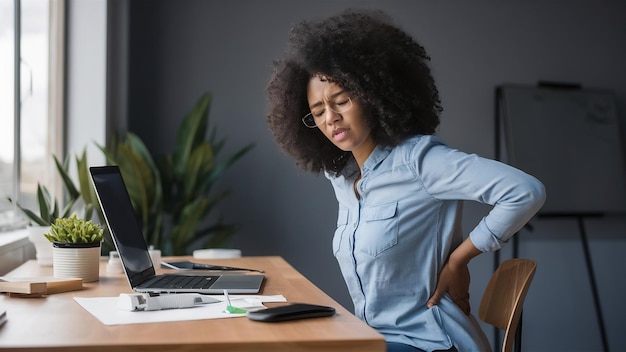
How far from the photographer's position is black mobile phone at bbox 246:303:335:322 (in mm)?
1341

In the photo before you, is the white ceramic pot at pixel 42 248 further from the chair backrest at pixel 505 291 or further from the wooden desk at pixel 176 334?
the chair backrest at pixel 505 291

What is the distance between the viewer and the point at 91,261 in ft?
6.59

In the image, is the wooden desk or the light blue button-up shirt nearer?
the wooden desk

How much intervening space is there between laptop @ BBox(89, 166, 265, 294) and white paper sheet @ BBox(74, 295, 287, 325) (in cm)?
11

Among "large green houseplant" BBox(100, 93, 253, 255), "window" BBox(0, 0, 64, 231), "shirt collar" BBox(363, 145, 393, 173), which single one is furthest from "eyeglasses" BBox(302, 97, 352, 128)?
"large green houseplant" BBox(100, 93, 253, 255)

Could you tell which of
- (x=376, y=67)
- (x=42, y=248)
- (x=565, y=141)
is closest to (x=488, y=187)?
(x=376, y=67)

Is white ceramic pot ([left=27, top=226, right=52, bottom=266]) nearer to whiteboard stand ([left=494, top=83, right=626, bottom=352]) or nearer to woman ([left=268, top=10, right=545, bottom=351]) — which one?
Result: woman ([left=268, top=10, right=545, bottom=351])

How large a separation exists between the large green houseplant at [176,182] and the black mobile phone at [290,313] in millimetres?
2326

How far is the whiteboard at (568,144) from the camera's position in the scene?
4703 mm

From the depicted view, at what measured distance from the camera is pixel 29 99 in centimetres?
326

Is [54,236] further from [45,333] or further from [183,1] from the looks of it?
[183,1]

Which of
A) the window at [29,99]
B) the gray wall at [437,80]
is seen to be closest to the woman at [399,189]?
the window at [29,99]

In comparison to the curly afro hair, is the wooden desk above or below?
below

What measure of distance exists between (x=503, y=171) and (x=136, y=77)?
3047 millimetres
